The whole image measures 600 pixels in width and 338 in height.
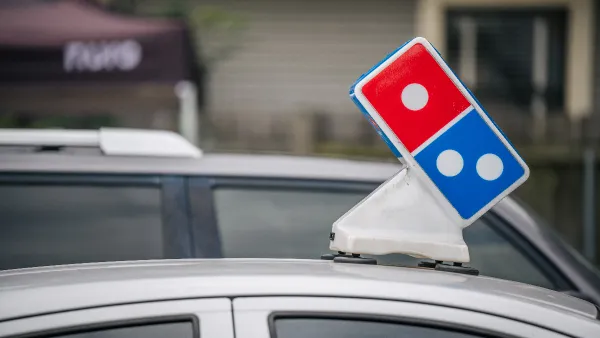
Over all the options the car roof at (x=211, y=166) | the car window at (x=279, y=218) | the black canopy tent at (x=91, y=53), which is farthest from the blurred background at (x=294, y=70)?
the car window at (x=279, y=218)

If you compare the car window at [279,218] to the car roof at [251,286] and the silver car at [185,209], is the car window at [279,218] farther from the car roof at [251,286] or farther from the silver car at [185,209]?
the car roof at [251,286]

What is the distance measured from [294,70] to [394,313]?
10.6 metres

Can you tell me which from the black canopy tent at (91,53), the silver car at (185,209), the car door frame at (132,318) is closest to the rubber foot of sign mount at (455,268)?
the car door frame at (132,318)

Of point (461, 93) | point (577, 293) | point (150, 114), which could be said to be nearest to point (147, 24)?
point (150, 114)

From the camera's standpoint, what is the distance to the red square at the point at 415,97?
214 centimetres

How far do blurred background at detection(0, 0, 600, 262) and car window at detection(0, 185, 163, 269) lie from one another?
13.3 ft

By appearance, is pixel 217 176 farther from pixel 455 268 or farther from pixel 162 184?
pixel 455 268

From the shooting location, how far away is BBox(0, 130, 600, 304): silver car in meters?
3.37

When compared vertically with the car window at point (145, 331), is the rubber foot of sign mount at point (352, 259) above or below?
above

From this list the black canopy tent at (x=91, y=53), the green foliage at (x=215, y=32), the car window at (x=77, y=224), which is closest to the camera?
the car window at (x=77, y=224)

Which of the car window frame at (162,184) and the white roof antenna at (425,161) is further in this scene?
the car window frame at (162,184)

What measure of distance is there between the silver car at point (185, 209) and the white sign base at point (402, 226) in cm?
Answer: 126

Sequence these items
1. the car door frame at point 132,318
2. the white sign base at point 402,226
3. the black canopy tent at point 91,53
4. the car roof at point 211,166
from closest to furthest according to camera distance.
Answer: the car door frame at point 132,318 → the white sign base at point 402,226 → the car roof at point 211,166 → the black canopy tent at point 91,53

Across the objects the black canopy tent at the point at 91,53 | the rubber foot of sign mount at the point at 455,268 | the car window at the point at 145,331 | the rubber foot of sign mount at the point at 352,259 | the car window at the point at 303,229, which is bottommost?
the car window at the point at 303,229
